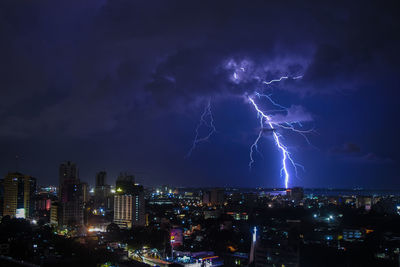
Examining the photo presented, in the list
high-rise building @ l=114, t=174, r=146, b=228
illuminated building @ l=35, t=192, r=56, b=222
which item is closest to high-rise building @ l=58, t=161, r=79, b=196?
illuminated building @ l=35, t=192, r=56, b=222

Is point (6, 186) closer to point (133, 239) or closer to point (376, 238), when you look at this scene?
point (133, 239)

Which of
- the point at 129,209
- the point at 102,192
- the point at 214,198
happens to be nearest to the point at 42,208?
the point at 102,192

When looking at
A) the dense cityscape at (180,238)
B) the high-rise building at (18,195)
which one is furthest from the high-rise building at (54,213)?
the high-rise building at (18,195)

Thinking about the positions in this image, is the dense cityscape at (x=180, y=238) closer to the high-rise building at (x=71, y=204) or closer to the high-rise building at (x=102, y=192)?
the high-rise building at (x=71, y=204)

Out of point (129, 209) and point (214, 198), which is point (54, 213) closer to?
point (129, 209)

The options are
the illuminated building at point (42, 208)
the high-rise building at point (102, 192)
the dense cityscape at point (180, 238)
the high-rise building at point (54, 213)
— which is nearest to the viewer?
the dense cityscape at point (180, 238)

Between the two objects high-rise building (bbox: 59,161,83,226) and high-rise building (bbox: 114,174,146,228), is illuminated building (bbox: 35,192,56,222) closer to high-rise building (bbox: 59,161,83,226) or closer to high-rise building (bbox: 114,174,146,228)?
high-rise building (bbox: 59,161,83,226)

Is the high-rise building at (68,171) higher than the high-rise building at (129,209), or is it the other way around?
the high-rise building at (68,171)

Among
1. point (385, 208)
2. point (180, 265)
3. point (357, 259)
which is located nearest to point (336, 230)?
point (357, 259)
